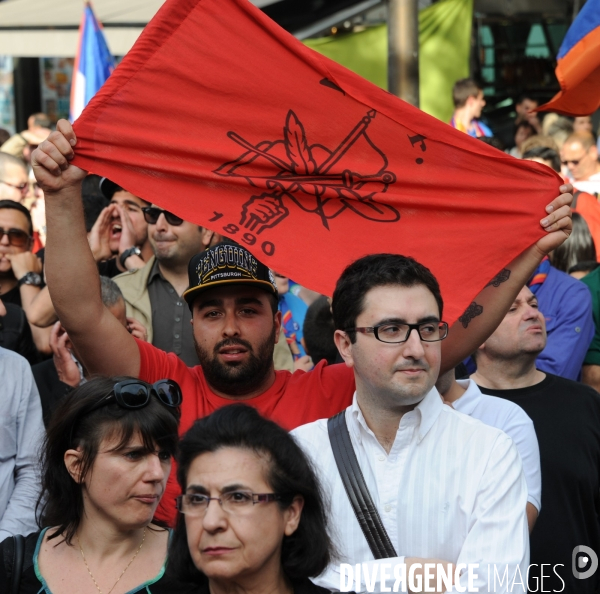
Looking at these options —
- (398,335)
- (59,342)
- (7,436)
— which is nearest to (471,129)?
(59,342)

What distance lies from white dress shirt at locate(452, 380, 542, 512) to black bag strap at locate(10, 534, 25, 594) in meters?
1.77

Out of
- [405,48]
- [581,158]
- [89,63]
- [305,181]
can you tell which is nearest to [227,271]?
[305,181]

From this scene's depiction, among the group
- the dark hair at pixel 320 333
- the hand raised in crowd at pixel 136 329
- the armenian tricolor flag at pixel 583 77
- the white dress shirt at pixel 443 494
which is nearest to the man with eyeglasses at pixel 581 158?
the armenian tricolor flag at pixel 583 77

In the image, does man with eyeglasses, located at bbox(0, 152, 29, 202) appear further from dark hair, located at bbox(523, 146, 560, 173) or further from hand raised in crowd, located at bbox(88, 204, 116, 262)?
dark hair, located at bbox(523, 146, 560, 173)

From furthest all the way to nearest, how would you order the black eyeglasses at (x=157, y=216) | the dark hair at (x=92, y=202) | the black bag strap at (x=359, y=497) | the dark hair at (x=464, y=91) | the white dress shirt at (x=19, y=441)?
the dark hair at (x=464, y=91), the dark hair at (x=92, y=202), the black eyeglasses at (x=157, y=216), the white dress shirt at (x=19, y=441), the black bag strap at (x=359, y=497)

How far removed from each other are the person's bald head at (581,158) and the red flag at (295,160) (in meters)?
5.49

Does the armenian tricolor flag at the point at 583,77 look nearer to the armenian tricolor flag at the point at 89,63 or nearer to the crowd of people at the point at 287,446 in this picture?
the crowd of people at the point at 287,446

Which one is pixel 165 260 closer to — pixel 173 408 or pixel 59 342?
pixel 59 342

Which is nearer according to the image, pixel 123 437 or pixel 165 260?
pixel 123 437

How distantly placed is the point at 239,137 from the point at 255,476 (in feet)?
5.91

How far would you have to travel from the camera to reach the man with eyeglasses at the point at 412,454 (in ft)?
10.5

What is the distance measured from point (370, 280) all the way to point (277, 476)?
932 millimetres

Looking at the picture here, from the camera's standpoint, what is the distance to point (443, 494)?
10.8 ft

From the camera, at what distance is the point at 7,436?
15.9ft
